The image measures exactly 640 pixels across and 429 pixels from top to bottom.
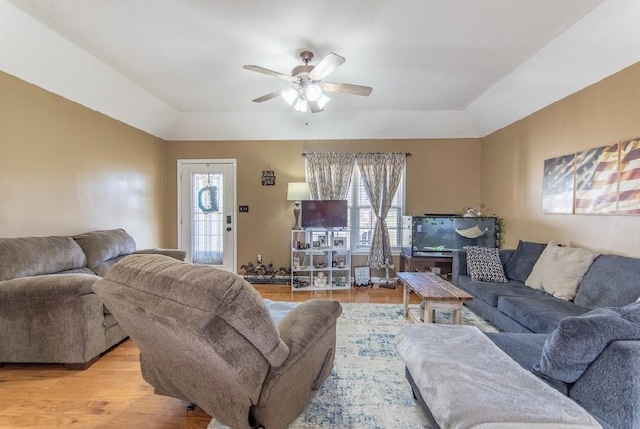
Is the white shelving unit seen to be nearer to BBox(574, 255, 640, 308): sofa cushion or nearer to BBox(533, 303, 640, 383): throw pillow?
BBox(574, 255, 640, 308): sofa cushion

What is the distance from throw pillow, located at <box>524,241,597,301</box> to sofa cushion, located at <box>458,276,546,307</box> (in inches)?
4.6

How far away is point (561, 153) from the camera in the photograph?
3.29 m

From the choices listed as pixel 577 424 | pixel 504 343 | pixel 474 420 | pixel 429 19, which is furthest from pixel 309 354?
pixel 429 19

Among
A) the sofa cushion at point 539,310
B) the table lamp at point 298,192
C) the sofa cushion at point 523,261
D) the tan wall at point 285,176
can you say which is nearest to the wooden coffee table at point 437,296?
the sofa cushion at point 539,310

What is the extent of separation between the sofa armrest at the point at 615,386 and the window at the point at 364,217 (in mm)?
→ 3889

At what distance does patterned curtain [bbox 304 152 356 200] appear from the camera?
5047mm

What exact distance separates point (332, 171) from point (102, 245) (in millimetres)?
3359

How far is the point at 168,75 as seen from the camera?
138 inches

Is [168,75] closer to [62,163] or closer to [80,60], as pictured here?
[80,60]

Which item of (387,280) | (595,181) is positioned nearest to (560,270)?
(595,181)

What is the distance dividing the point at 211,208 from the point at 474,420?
4976 millimetres

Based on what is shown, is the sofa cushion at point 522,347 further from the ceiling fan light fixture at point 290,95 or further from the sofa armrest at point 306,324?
the ceiling fan light fixture at point 290,95

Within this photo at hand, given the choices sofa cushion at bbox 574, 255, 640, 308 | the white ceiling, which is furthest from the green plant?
sofa cushion at bbox 574, 255, 640, 308

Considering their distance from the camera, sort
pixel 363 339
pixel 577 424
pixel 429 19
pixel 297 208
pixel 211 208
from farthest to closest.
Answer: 1. pixel 211 208
2. pixel 297 208
3. pixel 363 339
4. pixel 429 19
5. pixel 577 424
